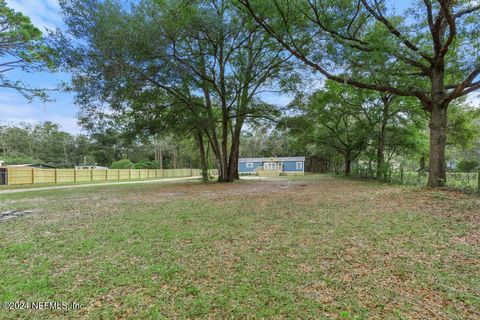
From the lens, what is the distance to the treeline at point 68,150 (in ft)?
119

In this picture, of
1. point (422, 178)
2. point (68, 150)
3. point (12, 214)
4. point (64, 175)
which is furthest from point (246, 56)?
point (68, 150)

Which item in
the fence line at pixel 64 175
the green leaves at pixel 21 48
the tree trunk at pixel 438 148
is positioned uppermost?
the green leaves at pixel 21 48

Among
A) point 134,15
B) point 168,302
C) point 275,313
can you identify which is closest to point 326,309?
point 275,313

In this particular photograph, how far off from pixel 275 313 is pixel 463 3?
32.2ft

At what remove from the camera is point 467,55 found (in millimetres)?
8969

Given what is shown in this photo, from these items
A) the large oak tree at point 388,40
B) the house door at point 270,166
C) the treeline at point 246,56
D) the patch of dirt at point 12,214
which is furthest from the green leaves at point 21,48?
the house door at point 270,166

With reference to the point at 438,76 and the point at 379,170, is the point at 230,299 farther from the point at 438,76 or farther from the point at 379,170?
the point at 379,170

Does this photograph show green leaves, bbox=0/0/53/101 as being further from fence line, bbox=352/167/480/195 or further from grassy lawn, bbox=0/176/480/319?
fence line, bbox=352/167/480/195

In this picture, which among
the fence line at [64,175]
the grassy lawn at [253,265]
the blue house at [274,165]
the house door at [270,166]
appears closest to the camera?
the grassy lawn at [253,265]

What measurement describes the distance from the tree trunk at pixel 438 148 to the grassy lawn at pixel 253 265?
3.03m

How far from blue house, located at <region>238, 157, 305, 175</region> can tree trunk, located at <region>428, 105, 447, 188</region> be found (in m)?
22.3

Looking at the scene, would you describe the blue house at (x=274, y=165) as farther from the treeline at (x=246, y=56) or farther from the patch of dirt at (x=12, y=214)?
the patch of dirt at (x=12, y=214)

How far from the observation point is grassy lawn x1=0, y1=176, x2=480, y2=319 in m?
2.07

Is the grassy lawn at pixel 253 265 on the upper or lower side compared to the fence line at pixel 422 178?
lower
